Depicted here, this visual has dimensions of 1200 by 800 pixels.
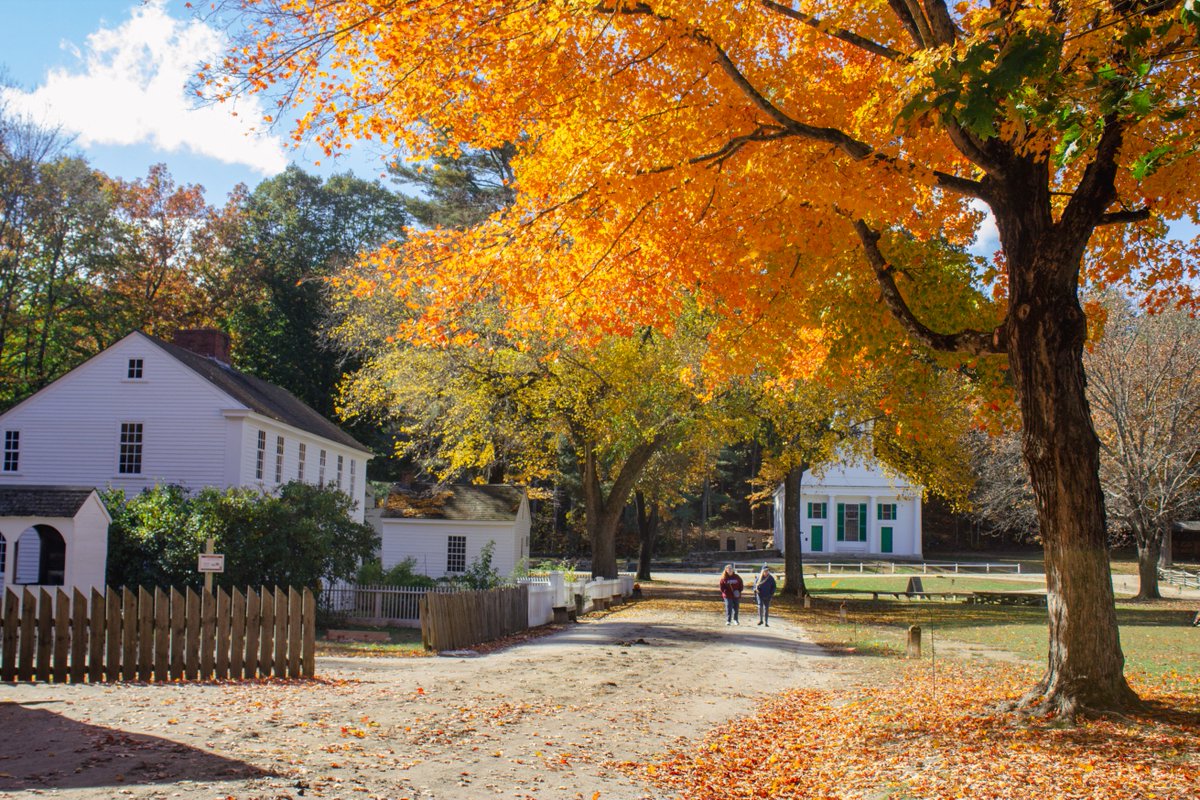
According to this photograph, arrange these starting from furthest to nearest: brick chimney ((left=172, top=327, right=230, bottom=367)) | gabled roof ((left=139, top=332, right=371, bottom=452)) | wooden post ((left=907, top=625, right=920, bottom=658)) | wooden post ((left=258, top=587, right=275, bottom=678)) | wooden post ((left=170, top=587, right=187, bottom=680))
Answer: brick chimney ((left=172, top=327, right=230, bottom=367)) → gabled roof ((left=139, top=332, right=371, bottom=452)) → wooden post ((left=907, top=625, right=920, bottom=658)) → wooden post ((left=258, top=587, right=275, bottom=678)) → wooden post ((left=170, top=587, right=187, bottom=680))

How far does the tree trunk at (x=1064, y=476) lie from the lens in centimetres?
942

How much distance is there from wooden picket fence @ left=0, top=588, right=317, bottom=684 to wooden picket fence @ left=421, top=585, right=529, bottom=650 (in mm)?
→ 4972

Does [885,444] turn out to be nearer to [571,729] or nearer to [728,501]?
[571,729]

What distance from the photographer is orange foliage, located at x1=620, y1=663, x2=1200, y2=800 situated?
303 inches

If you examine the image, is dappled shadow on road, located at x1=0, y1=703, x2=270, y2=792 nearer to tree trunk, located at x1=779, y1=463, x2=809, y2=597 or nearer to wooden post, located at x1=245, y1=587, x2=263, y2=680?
wooden post, located at x1=245, y1=587, x2=263, y2=680

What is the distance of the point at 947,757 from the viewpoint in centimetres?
860

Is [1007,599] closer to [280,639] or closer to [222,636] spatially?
[280,639]

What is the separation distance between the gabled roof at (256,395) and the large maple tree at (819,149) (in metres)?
18.6

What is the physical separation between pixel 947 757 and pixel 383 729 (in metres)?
5.17

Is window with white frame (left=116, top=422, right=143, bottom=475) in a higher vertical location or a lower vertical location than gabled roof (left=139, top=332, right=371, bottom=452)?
lower

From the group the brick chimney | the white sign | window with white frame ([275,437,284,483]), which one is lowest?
the white sign

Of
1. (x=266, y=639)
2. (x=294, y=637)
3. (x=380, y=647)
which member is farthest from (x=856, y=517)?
(x=266, y=639)

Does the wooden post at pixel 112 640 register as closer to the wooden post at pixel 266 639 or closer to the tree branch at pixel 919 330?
the wooden post at pixel 266 639

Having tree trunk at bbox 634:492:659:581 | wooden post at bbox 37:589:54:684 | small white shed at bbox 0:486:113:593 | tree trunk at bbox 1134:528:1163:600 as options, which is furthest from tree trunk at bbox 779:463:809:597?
wooden post at bbox 37:589:54:684
